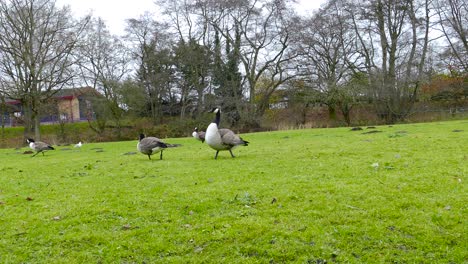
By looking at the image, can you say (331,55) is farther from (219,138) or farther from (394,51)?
(219,138)

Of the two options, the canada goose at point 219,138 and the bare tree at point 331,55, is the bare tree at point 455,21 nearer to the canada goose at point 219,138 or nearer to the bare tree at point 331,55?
the bare tree at point 331,55

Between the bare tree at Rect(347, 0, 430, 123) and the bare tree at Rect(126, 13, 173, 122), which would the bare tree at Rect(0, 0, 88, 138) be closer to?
the bare tree at Rect(126, 13, 173, 122)

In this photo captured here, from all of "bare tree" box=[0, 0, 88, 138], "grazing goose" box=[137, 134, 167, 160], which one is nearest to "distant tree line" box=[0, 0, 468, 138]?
"bare tree" box=[0, 0, 88, 138]

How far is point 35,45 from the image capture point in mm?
36000

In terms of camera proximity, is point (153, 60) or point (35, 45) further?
point (153, 60)

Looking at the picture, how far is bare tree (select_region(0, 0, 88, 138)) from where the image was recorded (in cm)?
3459

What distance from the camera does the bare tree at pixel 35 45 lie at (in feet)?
113

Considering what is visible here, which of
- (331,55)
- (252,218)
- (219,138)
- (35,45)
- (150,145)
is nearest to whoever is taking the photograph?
(252,218)

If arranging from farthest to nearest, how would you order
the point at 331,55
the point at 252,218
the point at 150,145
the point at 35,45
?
the point at 331,55
the point at 35,45
the point at 150,145
the point at 252,218

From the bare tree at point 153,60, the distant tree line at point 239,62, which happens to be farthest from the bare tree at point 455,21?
the bare tree at point 153,60

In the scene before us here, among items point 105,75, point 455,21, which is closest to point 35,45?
point 105,75

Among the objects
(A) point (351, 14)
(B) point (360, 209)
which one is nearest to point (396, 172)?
(B) point (360, 209)

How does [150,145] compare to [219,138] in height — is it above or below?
below

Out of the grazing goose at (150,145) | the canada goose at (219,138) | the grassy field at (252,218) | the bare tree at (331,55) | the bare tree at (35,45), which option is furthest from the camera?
the bare tree at (331,55)
